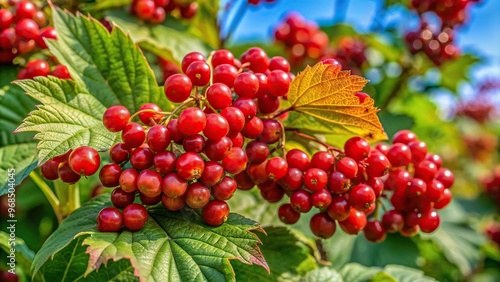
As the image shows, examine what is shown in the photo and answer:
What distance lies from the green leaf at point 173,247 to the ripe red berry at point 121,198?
71 millimetres

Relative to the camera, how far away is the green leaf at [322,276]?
6.08ft

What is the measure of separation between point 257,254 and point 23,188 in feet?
6.15

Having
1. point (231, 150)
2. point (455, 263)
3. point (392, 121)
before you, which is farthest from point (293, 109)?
point (455, 263)

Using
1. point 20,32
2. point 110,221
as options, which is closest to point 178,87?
point 110,221

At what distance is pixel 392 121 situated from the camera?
253 centimetres

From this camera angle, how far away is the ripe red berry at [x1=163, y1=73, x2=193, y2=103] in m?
1.38

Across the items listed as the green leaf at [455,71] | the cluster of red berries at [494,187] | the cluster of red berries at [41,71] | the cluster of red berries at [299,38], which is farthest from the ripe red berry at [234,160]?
the cluster of red berries at [494,187]

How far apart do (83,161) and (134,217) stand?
19cm

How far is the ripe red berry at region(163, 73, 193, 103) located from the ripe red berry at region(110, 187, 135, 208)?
0.28 m

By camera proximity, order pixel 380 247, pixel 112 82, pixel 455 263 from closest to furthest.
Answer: pixel 112 82, pixel 380 247, pixel 455 263

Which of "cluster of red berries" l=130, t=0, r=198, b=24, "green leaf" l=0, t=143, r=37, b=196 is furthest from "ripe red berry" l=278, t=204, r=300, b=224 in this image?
"cluster of red berries" l=130, t=0, r=198, b=24

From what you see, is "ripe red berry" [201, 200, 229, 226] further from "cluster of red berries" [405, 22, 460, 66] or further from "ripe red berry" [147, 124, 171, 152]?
"cluster of red berries" [405, 22, 460, 66]

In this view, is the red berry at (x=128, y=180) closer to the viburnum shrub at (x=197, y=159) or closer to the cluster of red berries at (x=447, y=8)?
the viburnum shrub at (x=197, y=159)

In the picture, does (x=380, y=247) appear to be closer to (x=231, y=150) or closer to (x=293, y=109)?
(x=293, y=109)
